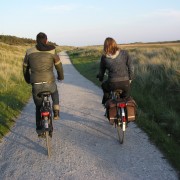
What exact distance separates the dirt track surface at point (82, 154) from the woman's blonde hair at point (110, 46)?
1885 millimetres

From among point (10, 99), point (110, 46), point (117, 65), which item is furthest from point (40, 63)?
point (10, 99)

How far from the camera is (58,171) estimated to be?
5.96m

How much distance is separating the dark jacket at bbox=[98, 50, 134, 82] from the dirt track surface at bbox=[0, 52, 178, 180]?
1341mm

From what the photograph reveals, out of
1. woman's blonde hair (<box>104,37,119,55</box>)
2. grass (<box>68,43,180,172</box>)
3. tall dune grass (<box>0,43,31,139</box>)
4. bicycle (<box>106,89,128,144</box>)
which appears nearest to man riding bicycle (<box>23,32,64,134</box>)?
woman's blonde hair (<box>104,37,119,55</box>)

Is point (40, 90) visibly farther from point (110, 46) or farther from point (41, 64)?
point (110, 46)

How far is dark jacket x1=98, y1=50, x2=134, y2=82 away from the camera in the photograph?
7.41 meters

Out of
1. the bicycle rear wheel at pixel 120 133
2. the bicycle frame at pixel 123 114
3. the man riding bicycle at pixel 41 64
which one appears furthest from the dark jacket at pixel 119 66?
the man riding bicycle at pixel 41 64

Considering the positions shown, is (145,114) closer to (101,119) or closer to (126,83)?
(101,119)

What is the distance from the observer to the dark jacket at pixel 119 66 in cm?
741

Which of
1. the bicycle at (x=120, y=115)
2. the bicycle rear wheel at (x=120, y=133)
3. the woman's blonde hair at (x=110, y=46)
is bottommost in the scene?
the bicycle rear wheel at (x=120, y=133)

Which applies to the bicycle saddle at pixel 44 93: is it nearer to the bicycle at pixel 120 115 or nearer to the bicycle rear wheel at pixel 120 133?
the bicycle at pixel 120 115

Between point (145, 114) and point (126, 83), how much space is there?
8.60 feet

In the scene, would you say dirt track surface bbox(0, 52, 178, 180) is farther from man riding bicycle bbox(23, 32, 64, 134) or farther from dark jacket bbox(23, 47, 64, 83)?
dark jacket bbox(23, 47, 64, 83)

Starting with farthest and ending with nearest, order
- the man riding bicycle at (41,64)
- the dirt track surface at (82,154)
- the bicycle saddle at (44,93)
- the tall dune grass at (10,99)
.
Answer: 1. the tall dune grass at (10,99)
2. the bicycle saddle at (44,93)
3. the man riding bicycle at (41,64)
4. the dirt track surface at (82,154)
